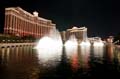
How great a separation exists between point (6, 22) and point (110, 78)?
165 m

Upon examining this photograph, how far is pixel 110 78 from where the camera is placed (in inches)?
1075

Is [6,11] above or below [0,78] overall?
above

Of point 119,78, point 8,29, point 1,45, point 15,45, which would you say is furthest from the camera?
point 8,29

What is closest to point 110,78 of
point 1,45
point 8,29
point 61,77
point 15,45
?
point 61,77

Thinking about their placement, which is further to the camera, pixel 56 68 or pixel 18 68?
pixel 56 68

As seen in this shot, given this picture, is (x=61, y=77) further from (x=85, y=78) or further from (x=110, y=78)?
(x=110, y=78)

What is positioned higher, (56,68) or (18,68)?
(18,68)

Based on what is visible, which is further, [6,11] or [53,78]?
[6,11]

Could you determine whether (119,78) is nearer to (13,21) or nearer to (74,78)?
(74,78)

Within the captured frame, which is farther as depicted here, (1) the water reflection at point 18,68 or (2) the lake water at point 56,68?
(2) the lake water at point 56,68

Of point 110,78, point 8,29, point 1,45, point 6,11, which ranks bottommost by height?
point 110,78

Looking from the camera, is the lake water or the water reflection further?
the lake water

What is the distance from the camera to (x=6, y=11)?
182000 mm

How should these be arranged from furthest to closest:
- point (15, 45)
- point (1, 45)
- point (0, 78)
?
point (15, 45)
point (1, 45)
point (0, 78)
